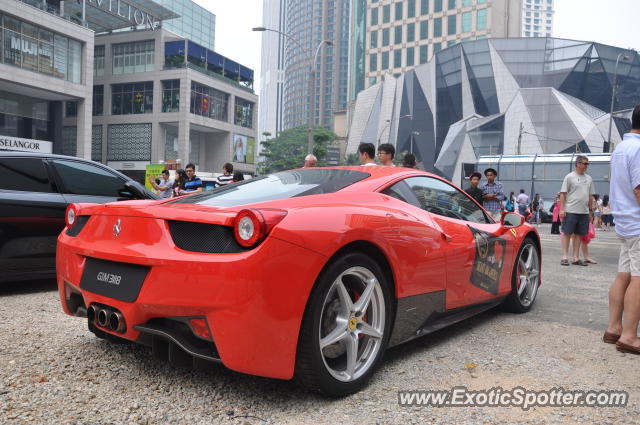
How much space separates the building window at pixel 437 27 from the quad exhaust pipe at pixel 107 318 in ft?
260

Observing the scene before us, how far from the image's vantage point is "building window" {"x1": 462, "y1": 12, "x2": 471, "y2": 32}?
239ft

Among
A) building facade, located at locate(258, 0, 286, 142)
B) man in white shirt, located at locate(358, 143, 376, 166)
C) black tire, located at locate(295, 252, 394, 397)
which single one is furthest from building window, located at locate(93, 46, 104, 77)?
building facade, located at locate(258, 0, 286, 142)

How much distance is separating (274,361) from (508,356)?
1.77 metres

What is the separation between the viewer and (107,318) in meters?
2.41

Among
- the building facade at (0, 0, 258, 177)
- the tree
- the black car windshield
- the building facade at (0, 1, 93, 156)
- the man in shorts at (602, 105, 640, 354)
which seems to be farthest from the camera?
the tree

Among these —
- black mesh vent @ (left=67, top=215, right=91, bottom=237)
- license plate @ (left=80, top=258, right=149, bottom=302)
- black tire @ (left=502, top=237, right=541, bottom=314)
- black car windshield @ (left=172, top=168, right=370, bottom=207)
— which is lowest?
black tire @ (left=502, top=237, right=541, bottom=314)

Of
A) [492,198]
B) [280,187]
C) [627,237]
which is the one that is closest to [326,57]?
[492,198]

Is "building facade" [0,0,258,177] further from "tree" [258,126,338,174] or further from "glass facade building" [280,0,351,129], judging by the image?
"glass facade building" [280,0,351,129]

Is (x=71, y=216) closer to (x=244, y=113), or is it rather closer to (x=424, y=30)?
(x=244, y=113)

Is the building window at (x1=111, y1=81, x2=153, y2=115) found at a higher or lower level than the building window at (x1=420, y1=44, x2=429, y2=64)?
lower

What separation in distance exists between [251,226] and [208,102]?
51973 mm
